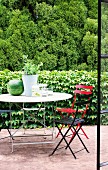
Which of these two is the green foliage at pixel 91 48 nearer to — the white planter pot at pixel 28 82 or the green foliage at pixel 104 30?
the white planter pot at pixel 28 82

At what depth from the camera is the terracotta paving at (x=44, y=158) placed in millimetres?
5504

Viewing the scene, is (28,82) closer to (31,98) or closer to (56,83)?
(31,98)

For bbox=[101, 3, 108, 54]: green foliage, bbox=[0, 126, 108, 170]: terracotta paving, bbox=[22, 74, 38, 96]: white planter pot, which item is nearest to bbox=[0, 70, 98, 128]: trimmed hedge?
bbox=[0, 126, 108, 170]: terracotta paving

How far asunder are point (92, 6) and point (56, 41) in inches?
46.9

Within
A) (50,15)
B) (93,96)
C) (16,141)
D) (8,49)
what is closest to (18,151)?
(16,141)

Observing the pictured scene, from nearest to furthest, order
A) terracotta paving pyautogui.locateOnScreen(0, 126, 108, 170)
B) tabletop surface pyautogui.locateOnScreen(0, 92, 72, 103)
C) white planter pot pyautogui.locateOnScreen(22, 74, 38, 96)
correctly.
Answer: terracotta paving pyautogui.locateOnScreen(0, 126, 108, 170) < tabletop surface pyautogui.locateOnScreen(0, 92, 72, 103) < white planter pot pyautogui.locateOnScreen(22, 74, 38, 96)

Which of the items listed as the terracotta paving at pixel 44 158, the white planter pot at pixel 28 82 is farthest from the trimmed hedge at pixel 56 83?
the white planter pot at pixel 28 82

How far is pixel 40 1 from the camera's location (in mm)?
10492

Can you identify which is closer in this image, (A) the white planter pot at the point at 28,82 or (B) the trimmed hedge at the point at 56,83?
(A) the white planter pot at the point at 28,82

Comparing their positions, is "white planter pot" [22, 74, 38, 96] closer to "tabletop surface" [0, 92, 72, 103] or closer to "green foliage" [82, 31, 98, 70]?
"tabletop surface" [0, 92, 72, 103]

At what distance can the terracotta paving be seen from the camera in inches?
217

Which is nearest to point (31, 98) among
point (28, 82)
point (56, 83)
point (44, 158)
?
point (28, 82)

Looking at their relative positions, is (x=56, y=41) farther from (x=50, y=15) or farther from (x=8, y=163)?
(x=8, y=163)

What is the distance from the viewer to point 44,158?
592 cm
